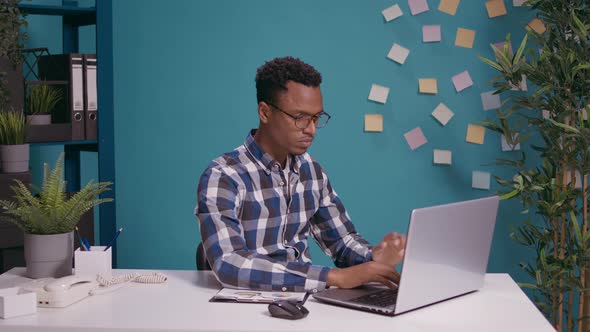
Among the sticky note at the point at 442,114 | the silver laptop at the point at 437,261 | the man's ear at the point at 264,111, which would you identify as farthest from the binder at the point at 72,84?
the silver laptop at the point at 437,261

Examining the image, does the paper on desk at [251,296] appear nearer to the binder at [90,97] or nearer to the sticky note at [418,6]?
the binder at [90,97]

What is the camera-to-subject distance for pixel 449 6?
3701 millimetres

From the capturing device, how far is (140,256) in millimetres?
4043

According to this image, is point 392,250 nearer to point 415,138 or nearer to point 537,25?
point 415,138

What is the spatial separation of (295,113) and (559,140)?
144 cm

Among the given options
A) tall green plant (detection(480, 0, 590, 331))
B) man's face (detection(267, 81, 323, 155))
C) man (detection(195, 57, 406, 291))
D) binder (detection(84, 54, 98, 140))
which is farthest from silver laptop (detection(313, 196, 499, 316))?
binder (detection(84, 54, 98, 140))

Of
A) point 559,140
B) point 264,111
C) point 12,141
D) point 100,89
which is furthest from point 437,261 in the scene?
point 100,89

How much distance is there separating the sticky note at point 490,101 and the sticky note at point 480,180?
30 centimetres

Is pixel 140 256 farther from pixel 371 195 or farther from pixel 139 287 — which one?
pixel 139 287

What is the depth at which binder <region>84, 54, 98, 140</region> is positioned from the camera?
3500mm

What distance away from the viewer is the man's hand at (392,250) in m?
2.15

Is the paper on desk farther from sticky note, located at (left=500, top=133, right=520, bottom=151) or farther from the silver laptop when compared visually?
sticky note, located at (left=500, top=133, right=520, bottom=151)

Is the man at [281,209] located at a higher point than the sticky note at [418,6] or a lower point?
lower

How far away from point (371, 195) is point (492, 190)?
560 mm
